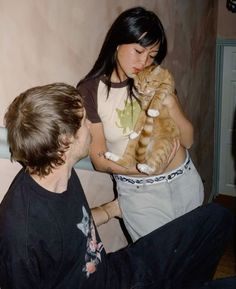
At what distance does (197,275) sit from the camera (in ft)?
5.33

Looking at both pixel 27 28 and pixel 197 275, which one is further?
pixel 197 275

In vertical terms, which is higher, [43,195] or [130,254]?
[43,195]

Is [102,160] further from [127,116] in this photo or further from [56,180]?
[56,180]

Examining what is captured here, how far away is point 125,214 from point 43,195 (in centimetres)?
70

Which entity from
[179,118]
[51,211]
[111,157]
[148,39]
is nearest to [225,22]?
[179,118]

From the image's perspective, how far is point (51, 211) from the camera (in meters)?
1.20

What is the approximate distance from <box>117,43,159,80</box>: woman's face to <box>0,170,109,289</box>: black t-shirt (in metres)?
0.56

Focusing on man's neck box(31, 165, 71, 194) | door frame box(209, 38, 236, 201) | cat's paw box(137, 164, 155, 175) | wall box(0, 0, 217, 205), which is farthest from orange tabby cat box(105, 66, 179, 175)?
door frame box(209, 38, 236, 201)

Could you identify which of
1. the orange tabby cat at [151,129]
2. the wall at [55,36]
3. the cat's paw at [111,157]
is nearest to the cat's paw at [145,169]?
the orange tabby cat at [151,129]

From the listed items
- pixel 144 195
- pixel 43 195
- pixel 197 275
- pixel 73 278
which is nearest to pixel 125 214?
pixel 144 195

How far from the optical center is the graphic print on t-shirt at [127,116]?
5.37 feet

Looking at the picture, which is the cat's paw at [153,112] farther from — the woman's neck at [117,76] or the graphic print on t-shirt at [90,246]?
the graphic print on t-shirt at [90,246]

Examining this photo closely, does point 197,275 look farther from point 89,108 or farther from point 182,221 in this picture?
point 89,108

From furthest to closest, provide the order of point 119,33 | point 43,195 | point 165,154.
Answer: point 165,154
point 119,33
point 43,195
